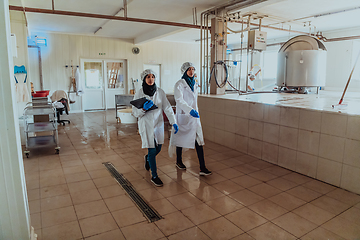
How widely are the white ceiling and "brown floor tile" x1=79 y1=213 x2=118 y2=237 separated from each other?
167 inches

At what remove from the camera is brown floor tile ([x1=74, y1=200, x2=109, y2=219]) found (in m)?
2.26

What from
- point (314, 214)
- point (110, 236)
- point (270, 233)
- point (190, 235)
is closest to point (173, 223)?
point (190, 235)

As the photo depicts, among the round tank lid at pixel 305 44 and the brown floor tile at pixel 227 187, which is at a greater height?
the round tank lid at pixel 305 44

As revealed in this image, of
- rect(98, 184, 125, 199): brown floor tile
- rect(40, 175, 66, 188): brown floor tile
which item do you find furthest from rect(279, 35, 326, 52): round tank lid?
rect(40, 175, 66, 188): brown floor tile

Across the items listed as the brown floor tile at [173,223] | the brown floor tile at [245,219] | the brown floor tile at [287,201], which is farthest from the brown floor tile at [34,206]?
the brown floor tile at [287,201]

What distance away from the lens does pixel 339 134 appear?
8.89 feet

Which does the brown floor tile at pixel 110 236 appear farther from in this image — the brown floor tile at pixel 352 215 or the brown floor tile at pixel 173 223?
the brown floor tile at pixel 352 215

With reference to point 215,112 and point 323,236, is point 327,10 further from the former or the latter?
point 323,236

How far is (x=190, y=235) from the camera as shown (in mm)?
1946

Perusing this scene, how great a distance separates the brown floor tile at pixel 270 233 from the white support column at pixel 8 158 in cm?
164

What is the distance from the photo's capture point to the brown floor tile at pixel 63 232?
6.31 feet

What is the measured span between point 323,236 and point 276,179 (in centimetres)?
110

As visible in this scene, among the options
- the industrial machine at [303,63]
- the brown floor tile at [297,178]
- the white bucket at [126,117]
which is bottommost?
the brown floor tile at [297,178]

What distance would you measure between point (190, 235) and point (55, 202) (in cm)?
143
